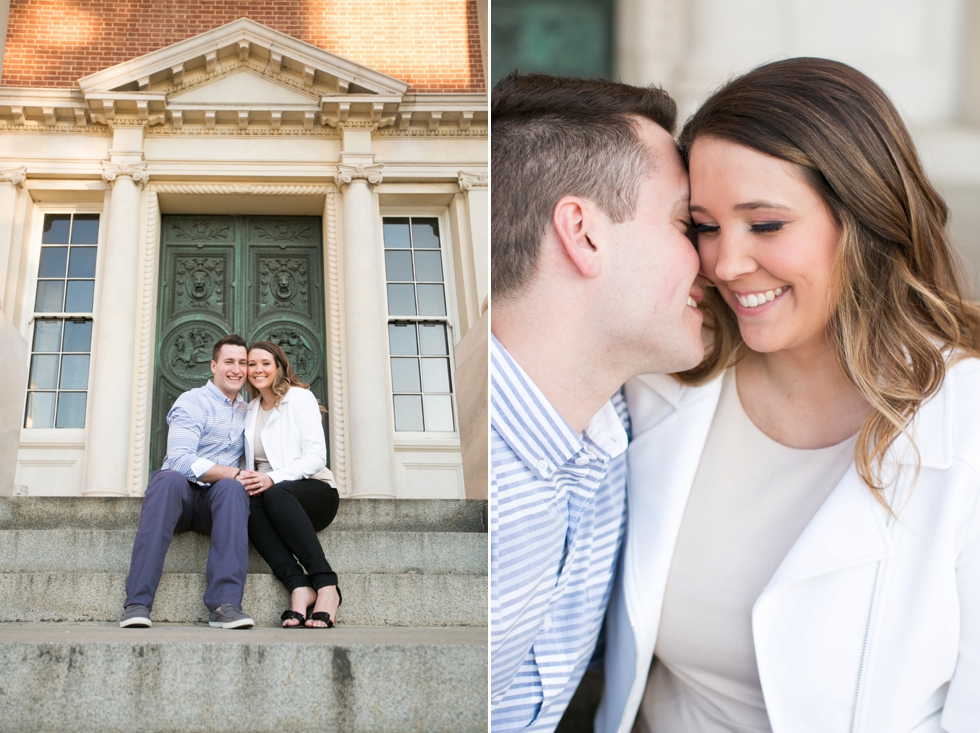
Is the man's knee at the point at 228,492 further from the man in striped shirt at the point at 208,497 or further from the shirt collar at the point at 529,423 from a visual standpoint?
the shirt collar at the point at 529,423

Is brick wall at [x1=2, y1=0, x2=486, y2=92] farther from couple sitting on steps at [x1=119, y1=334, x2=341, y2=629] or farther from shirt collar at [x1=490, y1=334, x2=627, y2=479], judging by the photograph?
shirt collar at [x1=490, y1=334, x2=627, y2=479]

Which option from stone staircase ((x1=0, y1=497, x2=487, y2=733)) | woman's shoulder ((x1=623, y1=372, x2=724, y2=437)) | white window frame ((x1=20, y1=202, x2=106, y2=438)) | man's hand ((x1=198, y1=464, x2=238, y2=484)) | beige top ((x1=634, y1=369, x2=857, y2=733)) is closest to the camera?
beige top ((x1=634, y1=369, x2=857, y2=733))

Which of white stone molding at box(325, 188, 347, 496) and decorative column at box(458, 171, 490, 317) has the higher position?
decorative column at box(458, 171, 490, 317)

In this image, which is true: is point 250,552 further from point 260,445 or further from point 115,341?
point 115,341

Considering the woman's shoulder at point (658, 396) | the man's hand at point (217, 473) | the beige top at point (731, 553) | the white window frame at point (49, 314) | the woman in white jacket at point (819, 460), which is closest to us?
the woman in white jacket at point (819, 460)

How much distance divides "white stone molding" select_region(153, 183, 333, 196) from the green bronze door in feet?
0.17

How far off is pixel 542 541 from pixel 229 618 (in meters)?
0.72

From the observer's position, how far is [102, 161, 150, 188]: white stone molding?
134 centimetres

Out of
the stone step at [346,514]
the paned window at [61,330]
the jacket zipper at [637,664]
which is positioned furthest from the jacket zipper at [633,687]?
the paned window at [61,330]

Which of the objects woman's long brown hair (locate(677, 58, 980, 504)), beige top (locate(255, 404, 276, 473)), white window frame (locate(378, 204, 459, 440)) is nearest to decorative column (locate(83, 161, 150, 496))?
beige top (locate(255, 404, 276, 473))

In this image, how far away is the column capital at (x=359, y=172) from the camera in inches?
56.9

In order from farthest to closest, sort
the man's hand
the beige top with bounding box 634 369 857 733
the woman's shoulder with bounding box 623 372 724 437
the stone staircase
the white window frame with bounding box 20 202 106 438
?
the man's hand, the white window frame with bounding box 20 202 106 438, the stone staircase, the woman's shoulder with bounding box 623 372 724 437, the beige top with bounding box 634 369 857 733

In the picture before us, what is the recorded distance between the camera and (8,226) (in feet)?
4.31

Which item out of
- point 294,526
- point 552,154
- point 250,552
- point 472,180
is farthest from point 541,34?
point 250,552
